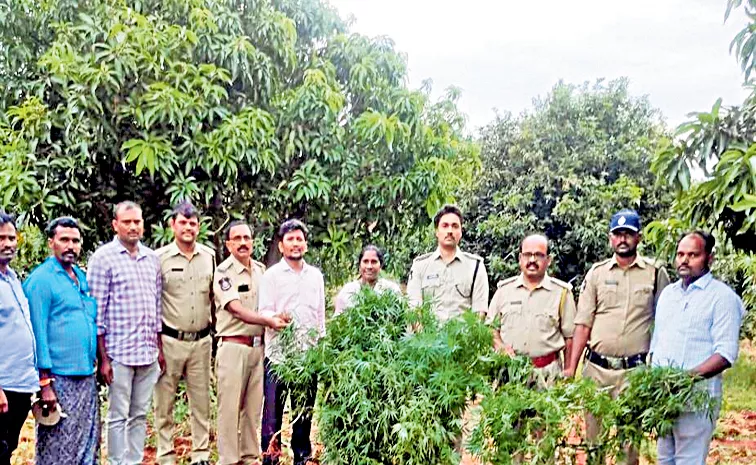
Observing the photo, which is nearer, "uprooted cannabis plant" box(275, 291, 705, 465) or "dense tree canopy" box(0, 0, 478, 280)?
"uprooted cannabis plant" box(275, 291, 705, 465)

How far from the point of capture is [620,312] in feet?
12.4

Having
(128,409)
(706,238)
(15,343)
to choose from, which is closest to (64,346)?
(15,343)

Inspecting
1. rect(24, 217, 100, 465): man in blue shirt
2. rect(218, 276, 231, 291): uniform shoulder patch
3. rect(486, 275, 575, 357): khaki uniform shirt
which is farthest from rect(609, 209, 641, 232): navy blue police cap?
rect(24, 217, 100, 465): man in blue shirt

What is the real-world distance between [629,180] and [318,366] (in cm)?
790

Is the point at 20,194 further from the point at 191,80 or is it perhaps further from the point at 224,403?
the point at 224,403

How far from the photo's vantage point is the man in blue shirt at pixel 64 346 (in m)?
3.47

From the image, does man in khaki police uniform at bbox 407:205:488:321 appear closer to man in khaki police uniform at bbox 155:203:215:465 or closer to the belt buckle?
the belt buckle

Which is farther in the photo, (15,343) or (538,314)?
(538,314)

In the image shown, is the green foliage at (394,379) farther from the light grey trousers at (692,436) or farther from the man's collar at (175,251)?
the man's collar at (175,251)

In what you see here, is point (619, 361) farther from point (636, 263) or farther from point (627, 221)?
→ point (627, 221)

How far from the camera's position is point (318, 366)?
9.87ft

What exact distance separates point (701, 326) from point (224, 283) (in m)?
2.63

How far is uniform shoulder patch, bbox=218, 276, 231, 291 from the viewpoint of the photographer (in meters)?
4.07

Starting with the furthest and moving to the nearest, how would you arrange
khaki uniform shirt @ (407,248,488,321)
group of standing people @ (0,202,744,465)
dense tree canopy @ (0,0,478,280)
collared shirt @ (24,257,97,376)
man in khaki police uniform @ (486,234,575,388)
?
dense tree canopy @ (0,0,478,280) < khaki uniform shirt @ (407,248,488,321) < man in khaki police uniform @ (486,234,575,388) < collared shirt @ (24,257,97,376) < group of standing people @ (0,202,744,465)
